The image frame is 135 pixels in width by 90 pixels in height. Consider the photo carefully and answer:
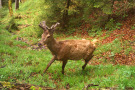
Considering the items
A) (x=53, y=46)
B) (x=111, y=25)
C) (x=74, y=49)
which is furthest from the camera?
(x=111, y=25)

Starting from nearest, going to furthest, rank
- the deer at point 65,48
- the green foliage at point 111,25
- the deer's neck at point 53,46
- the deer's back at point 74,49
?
1. the deer at point 65,48
2. the deer's neck at point 53,46
3. the deer's back at point 74,49
4. the green foliage at point 111,25

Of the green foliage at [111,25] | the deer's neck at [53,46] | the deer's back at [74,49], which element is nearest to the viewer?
the deer's neck at [53,46]

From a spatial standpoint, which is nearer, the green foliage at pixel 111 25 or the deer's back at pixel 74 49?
the deer's back at pixel 74 49

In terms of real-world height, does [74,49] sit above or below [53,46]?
below

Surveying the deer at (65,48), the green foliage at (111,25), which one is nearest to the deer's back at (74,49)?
the deer at (65,48)

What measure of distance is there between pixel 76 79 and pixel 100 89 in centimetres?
183

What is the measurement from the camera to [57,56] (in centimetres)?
589

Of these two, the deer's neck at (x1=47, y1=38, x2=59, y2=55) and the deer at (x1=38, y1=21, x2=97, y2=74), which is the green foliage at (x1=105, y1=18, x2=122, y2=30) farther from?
the deer's neck at (x1=47, y1=38, x2=59, y2=55)

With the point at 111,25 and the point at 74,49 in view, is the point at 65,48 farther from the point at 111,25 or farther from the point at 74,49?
the point at 111,25

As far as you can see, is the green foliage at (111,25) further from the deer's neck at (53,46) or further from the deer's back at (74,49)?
the deer's neck at (53,46)

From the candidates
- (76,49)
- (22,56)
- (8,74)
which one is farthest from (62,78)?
(22,56)

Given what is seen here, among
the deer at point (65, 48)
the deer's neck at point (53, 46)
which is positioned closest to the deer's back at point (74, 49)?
the deer at point (65, 48)

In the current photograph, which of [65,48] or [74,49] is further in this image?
[74,49]

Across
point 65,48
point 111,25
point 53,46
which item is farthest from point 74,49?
point 111,25
